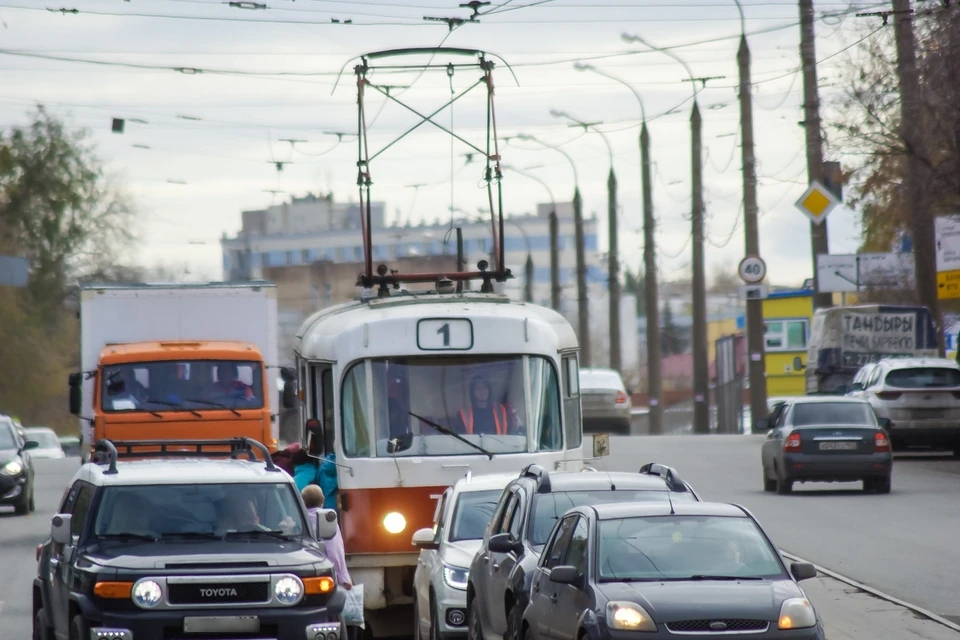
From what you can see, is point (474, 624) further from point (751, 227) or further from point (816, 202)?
point (751, 227)

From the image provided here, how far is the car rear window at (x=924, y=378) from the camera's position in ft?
109

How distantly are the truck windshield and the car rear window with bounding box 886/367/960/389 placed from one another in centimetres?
1599

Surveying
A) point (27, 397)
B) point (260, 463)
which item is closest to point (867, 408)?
point (260, 463)

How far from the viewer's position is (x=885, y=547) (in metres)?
19.6

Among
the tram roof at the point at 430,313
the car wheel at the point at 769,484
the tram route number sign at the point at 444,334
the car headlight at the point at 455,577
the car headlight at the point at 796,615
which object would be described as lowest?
the car wheel at the point at 769,484

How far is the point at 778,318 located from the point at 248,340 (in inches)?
2361

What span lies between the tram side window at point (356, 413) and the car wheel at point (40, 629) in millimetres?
4101

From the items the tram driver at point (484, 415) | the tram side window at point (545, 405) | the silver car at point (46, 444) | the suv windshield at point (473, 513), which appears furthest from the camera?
the silver car at point (46, 444)

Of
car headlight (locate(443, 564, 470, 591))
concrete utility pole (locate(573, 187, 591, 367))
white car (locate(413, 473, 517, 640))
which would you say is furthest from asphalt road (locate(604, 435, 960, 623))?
concrete utility pole (locate(573, 187, 591, 367))

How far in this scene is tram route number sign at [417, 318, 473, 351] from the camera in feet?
54.3

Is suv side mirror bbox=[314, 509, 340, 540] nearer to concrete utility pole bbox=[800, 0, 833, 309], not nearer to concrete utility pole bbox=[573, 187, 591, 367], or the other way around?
concrete utility pole bbox=[800, 0, 833, 309]

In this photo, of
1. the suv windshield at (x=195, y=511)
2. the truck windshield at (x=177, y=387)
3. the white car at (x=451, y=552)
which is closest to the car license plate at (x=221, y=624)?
the suv windshield at (x=195, y=511)

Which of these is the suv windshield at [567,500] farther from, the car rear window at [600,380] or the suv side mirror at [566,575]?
the car rear window at [600,380]

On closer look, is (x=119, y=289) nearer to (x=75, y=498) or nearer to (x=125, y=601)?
(x=75, y=498)
